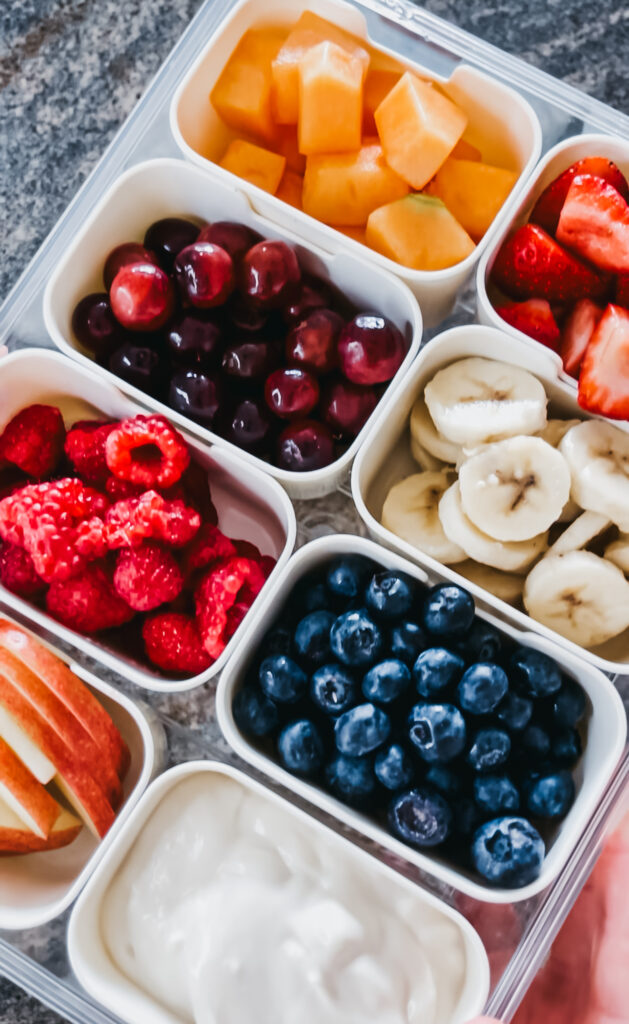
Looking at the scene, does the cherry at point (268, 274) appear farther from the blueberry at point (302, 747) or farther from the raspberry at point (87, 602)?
the blueberry at point (302, 747)

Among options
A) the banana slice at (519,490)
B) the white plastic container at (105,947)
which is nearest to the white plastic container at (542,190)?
the banana slice at (519,490)

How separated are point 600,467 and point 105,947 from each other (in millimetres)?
771

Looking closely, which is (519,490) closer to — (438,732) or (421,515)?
(421,515)

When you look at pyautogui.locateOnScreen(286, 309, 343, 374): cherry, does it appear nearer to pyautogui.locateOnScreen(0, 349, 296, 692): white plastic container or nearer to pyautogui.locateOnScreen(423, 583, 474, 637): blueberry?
pyautogui.locateOnScreen(0, 349, 296, 692): white plastic container

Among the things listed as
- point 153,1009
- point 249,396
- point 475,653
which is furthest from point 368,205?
point 153,1009

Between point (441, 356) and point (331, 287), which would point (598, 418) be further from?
point (331, 287)

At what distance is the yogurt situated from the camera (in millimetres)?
981

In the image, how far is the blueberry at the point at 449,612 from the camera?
0.98 meters

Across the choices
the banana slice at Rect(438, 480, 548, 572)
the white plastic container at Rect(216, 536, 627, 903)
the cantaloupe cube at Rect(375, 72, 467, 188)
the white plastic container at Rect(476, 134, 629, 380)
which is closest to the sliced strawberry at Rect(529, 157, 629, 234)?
the white plastic container at Rect(476, 134, 629, 380)

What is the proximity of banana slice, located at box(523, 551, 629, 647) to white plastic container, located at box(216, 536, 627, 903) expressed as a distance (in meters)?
0.05

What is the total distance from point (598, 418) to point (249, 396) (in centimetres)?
41

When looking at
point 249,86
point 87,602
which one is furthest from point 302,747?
point 249,86

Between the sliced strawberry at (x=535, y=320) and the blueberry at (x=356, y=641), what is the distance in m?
0.39

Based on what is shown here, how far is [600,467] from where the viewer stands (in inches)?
41.1
